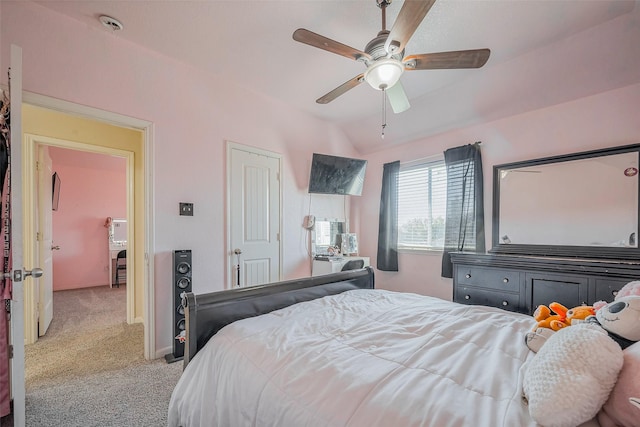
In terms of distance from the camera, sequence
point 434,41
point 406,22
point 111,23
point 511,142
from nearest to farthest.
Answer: point 406,22 → point 111,23 → point 434,41 → point 511,142

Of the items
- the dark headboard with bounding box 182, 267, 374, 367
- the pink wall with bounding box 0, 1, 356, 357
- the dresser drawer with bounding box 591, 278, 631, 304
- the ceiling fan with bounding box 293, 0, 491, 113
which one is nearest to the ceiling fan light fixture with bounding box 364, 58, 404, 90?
the ceiling fan with bounding box 293, 0, 491, 113

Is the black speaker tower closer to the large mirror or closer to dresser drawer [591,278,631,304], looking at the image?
the large mirror

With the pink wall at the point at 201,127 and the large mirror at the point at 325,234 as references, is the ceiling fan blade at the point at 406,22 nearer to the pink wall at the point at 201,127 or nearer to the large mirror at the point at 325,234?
the pink wall at the point at 201,127

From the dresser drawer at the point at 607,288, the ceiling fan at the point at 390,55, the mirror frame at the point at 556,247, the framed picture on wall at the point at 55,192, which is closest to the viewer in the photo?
the ceiling fan at the point at 390,55

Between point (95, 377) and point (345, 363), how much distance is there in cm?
233

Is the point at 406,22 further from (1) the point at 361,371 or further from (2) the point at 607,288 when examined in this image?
(2) the point at 607,288

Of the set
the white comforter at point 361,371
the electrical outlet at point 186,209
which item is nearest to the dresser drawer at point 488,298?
the white comforter at point 361,371

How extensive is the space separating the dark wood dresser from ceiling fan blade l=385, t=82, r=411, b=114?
1.61m

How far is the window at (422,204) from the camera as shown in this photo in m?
3.58

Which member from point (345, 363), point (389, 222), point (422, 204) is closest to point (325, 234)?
point (389, 222)

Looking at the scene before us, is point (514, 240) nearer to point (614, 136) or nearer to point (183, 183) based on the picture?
point (614, 136)

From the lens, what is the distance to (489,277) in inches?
105

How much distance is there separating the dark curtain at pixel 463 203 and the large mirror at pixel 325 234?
1.51 m

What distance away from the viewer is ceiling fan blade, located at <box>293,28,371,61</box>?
1637 millimetres
